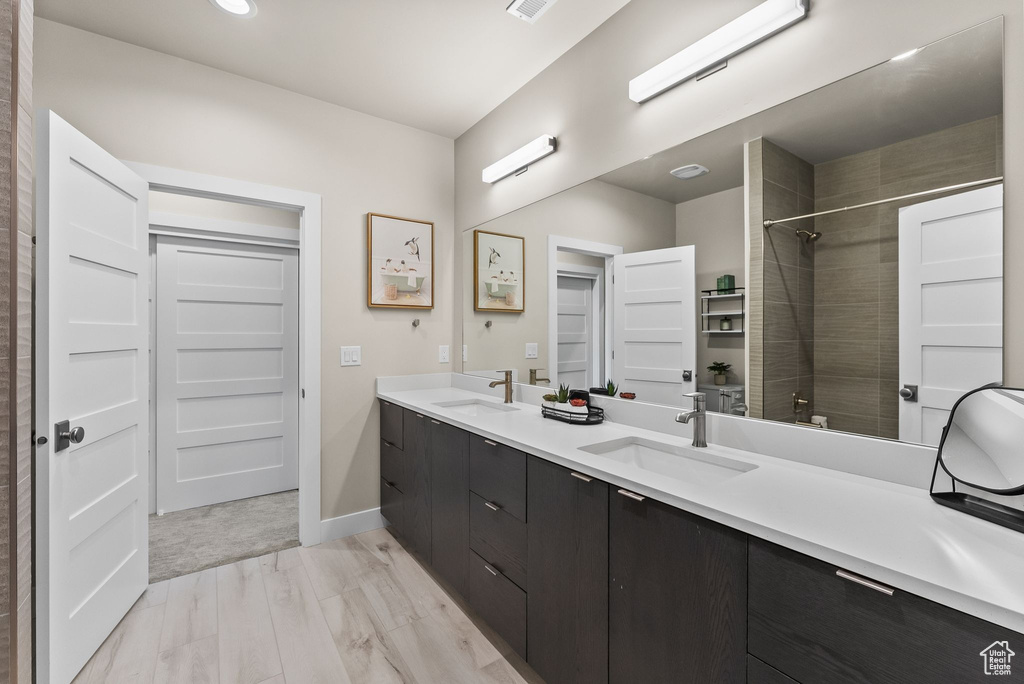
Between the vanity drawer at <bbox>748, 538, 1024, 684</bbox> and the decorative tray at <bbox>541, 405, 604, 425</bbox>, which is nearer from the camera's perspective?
the vanity drawer at <bbox>748, 538, 1024, 684</bbox>

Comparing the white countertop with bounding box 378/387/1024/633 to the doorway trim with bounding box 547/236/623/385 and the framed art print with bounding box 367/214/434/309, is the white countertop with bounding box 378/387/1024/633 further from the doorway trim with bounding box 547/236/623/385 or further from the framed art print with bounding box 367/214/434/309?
the framed art print with bounding box 367/214/434/309

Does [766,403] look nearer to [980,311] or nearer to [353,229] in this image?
[980,311]

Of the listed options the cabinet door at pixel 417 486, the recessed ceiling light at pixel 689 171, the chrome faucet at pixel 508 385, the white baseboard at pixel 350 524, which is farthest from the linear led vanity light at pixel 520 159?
the white baseboard at pixel 350 524

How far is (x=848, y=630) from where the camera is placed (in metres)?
0.76

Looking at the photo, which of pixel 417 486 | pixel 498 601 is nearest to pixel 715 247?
pixel 498 601

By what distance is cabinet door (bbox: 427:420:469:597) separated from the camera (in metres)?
1.87

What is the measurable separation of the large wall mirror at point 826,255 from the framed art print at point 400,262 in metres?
1.30

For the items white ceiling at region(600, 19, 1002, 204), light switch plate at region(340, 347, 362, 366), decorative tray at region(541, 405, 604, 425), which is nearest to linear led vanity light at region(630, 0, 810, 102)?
white ceiling at region(600, 19, 1002, 204)

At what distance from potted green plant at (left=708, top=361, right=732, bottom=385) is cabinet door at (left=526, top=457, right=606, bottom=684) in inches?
23.7

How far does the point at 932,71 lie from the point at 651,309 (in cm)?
97

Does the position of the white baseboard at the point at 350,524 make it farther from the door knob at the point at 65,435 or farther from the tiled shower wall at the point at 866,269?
the tiled shower wall at the point at 866,269

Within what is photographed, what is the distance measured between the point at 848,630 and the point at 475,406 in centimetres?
198

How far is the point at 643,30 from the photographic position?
1.75 meters

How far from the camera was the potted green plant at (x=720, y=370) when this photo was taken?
149 centimetres
